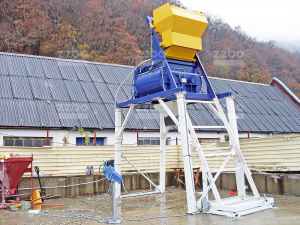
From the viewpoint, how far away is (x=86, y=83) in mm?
20531

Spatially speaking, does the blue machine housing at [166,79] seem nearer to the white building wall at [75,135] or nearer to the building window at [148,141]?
the white building wall at [75,135]

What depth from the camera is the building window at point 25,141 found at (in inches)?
608

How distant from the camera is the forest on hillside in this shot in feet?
138

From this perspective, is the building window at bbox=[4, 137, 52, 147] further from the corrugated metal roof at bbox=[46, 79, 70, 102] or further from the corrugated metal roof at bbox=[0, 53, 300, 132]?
the corrugated metal roof at bbox=[46, 79, 70, 102]

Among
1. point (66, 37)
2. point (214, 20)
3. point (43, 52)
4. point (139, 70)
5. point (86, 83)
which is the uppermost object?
point (214, 20)

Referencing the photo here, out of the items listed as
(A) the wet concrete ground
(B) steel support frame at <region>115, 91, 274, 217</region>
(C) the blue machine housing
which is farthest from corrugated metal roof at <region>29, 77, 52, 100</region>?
(B) steel support frame at <region>115, 91, 274, 217</region>

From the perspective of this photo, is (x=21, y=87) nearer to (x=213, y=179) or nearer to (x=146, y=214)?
(x=146, y=214)

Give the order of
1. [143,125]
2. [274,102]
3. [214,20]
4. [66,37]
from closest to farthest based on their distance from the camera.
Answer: [143,125], [274,102], [66,37], [214,20]

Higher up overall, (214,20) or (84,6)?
(214,20)

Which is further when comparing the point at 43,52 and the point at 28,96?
the point at 43,52

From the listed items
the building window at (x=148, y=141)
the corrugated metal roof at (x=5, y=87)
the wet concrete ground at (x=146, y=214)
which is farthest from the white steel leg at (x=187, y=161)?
the corrugated metal roof at (x=5, y=87)

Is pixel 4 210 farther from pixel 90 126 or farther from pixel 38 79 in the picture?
pixel 38 79

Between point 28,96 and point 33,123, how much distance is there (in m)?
2.36

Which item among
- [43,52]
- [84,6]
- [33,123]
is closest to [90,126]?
[33,123]
